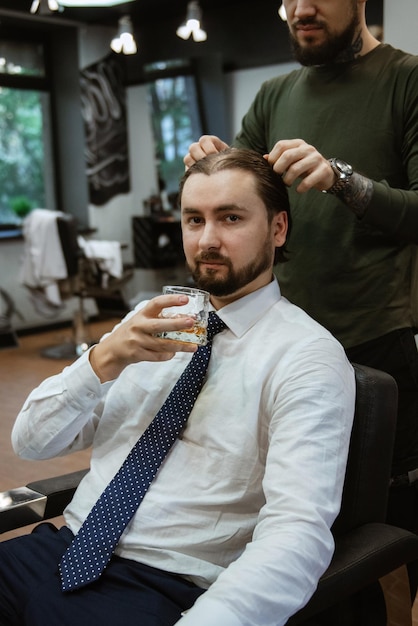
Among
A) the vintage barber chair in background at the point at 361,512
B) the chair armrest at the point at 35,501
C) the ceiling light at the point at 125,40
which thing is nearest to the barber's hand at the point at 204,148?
the vintage barber chair in background at the point at 361,512

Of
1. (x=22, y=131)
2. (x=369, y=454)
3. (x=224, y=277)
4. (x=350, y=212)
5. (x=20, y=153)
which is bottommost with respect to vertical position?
(x=369, y=454)

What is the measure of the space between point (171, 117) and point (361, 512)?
6840mm

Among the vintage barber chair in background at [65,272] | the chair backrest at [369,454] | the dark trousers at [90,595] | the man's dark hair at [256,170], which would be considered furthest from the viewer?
the vintage barber chair in background at [65,272]

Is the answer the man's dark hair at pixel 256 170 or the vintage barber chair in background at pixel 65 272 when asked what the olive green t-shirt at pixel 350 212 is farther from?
the vintage barber chair in background at pixel 65 272

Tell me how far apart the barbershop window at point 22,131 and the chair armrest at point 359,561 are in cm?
630

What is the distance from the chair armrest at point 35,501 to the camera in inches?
57.1

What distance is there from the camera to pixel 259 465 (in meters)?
1.29

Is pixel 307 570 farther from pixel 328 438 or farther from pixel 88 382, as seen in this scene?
pixel 88 382

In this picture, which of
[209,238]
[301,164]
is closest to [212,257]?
[209,238]

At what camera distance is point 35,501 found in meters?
1.48

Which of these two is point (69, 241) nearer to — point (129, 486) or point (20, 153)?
point (20, 153)

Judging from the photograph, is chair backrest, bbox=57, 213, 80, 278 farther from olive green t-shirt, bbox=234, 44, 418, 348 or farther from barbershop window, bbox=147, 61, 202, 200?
olive green t-shirt, bbox=234, 44, 418, 348

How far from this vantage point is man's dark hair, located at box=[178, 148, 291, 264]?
4.74 ft

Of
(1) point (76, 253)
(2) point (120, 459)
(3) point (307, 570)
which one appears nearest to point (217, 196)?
(2) point (120, 459)
